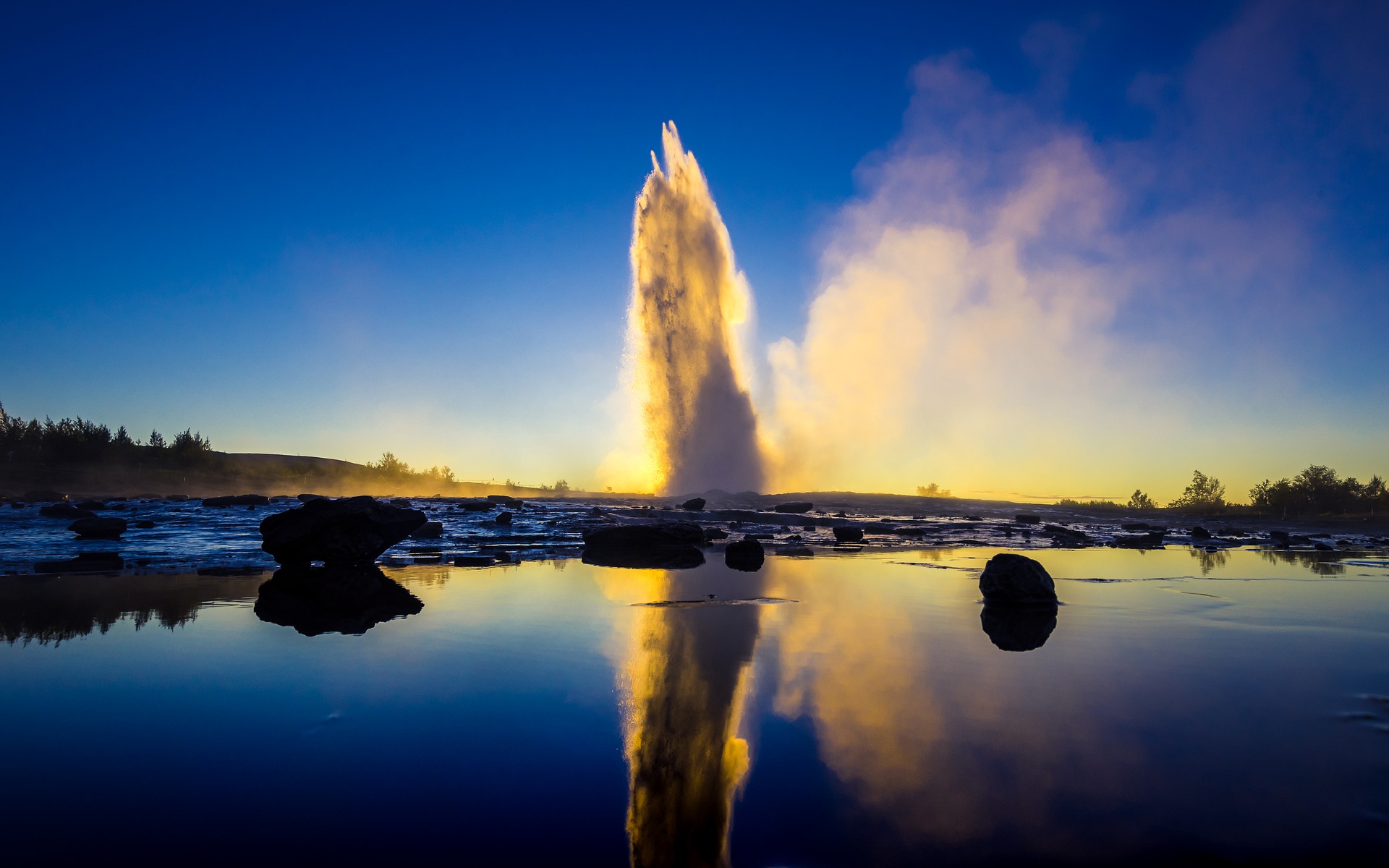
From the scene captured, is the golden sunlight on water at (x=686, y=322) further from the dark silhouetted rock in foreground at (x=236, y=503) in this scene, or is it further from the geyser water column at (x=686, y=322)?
the dark silhouetted rock in foreground at (x=236, y=503)

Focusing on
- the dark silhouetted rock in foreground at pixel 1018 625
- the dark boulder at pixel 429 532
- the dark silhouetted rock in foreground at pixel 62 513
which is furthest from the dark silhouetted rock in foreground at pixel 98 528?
the dark silhouetted rock in foreground at pixel 1018 625

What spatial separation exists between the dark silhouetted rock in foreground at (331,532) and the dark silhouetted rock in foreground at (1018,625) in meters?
10.8

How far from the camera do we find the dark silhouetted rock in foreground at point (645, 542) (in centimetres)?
1402

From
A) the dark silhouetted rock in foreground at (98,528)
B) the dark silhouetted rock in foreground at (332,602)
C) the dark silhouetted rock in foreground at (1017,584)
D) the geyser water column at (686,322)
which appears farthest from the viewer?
the geyser water column at (686,322)

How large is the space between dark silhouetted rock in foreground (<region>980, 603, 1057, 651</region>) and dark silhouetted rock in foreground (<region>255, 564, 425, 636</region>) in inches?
235

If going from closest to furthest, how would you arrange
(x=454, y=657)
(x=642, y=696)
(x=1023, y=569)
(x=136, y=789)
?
(x=136, y=789) < (x=642, y=696) < (x=454, y=657) < (x=1023, y=569)

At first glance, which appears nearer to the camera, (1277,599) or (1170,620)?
(1170,620)

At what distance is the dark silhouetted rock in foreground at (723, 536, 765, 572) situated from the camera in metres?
11.8

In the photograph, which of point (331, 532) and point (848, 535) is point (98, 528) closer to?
point (331, 532)

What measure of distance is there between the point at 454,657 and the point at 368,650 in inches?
31.5

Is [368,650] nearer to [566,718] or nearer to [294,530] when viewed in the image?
[566,718]

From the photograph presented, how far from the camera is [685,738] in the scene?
339cm

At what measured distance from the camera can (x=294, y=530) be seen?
11.6 m

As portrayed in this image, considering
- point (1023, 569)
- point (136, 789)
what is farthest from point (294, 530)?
point (1023, 569)
